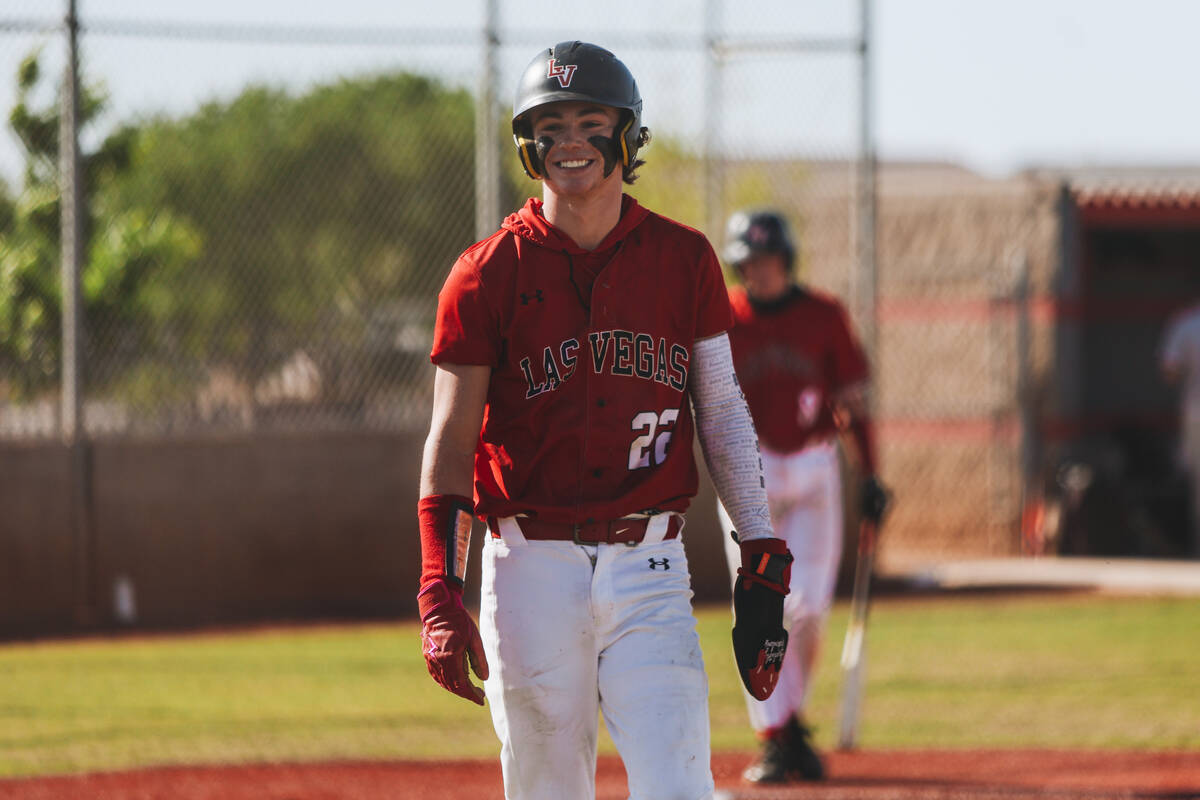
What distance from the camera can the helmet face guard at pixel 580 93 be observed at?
12.9 feet

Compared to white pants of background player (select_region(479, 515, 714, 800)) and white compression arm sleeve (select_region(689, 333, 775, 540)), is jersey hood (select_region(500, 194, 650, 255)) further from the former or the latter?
white pants of background player (select_region(479, 515, 714, 800))

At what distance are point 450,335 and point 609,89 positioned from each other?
683 mm

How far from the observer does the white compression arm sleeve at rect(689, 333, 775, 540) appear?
4.10 metres

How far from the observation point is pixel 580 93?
3.90 m

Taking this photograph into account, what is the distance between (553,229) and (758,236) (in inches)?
130

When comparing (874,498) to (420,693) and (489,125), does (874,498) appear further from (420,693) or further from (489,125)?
(489,125)

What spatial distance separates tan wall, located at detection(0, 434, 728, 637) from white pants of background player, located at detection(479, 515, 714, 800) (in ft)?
28.0

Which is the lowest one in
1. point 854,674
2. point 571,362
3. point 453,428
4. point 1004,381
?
point 854,674

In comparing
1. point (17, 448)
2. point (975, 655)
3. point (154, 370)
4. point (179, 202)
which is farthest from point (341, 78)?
point (975, 655)

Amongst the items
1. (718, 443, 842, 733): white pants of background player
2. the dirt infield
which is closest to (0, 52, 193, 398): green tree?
the dirt infield

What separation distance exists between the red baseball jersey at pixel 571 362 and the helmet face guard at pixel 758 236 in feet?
10.6

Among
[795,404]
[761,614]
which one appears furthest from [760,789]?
[761,614]

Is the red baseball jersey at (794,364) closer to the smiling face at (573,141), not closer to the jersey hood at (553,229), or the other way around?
the jersey hood at (553,229)

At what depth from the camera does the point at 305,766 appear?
7387 mm
